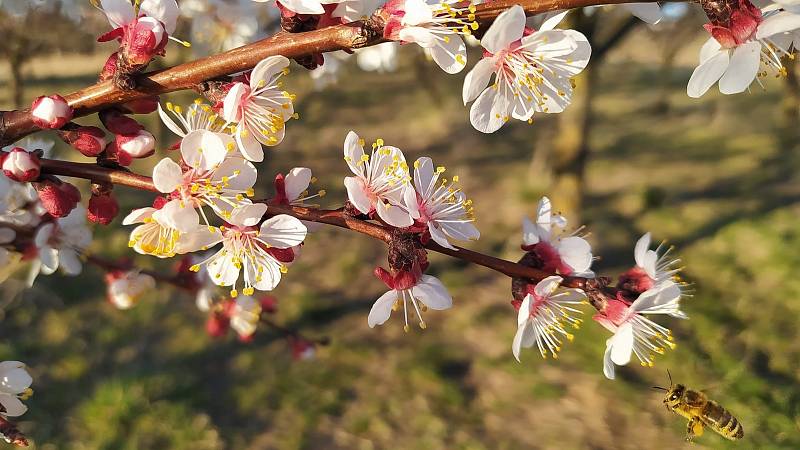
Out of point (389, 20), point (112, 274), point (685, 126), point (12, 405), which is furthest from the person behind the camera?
point (685, 126)

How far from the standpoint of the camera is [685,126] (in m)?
8.93

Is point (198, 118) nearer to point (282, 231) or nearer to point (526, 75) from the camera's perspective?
point (282, 231)

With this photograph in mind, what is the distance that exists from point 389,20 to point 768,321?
13.0 ft

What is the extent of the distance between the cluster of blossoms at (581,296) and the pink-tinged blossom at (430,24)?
0.46m

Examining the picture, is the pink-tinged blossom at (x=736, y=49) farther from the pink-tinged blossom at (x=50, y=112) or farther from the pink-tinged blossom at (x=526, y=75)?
the pink-tinged blossom at (x=50, y=112)

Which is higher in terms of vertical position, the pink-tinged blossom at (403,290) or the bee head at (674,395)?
the pink-tinged blossom at (403,290)


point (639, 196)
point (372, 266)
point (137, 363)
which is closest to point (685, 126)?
point (639, 196)

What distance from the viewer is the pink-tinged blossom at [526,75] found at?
1138 millimetres

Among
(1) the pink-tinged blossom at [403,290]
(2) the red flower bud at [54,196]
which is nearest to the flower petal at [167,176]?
(2) the red flower bud at [54,196]

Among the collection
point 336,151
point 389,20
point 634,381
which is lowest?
point 336,151

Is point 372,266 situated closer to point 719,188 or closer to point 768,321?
point 768,321

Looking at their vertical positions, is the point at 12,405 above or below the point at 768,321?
above

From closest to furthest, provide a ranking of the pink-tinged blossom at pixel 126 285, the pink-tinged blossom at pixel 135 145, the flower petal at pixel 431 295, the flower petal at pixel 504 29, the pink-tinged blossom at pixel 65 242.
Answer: the flower petal at pixel 504 29 < the pink-tinged blossom at pixel 135 145 < the flower petal at pixel 431 295 < the pink-tinged blossom at pixel 65 242 < the pink-tinged blossom at pixel 126 285

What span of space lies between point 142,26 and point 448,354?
11.0 feet
